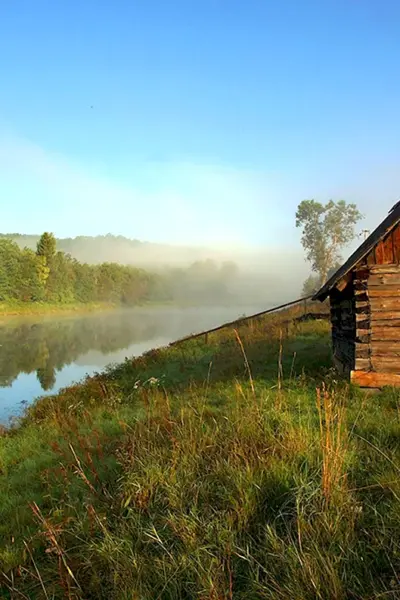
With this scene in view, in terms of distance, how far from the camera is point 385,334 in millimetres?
9648

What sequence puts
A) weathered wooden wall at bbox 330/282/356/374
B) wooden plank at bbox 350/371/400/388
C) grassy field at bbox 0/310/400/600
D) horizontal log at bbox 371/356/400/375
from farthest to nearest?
weathered wooden wall at bbox 330/282/356/374 < horizontal log at bbox 371/356/400/375 < wooden plank at bbox 350/371/400/388 < grassy field at bbox 0/310/400/600

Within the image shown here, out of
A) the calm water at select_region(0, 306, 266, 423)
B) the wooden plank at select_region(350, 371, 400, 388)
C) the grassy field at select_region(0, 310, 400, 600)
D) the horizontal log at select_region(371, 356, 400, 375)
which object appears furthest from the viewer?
the calm water at select_region(0, 306, 266, 423)

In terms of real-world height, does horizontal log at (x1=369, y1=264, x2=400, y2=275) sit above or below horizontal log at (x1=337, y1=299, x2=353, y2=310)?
above

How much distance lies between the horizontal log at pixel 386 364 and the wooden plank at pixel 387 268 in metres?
1.89

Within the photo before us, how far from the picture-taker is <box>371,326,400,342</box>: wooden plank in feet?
31.6

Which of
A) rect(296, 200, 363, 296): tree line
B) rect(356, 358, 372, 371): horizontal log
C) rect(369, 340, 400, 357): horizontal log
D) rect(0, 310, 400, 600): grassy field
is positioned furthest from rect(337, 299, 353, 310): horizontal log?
rect(296, 200, 363, 296): tree line

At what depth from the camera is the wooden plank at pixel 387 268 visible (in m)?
9.61

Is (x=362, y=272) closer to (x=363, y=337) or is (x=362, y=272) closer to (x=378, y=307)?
(x=378, y=307)

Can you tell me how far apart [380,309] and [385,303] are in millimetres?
179

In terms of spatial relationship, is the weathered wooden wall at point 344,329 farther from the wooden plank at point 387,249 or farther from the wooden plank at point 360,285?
the wooden plank at point 387,249

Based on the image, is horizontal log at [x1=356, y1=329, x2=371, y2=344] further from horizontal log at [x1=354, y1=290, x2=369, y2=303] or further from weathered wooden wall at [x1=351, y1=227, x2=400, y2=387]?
horizontal log at [x1=354, y1=290, x2=369, y2=303]

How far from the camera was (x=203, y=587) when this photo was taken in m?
3.29

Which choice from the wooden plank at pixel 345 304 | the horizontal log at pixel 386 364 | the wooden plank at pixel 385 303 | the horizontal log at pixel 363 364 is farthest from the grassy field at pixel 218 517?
the wooden plank at pixel 345 304

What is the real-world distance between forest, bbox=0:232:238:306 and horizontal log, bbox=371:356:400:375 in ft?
223
